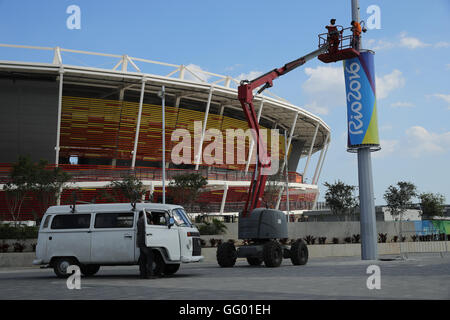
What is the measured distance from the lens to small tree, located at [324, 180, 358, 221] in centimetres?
4791

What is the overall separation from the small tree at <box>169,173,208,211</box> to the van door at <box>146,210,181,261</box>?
77.8ft

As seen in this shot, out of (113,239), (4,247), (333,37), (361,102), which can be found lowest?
(4,247)

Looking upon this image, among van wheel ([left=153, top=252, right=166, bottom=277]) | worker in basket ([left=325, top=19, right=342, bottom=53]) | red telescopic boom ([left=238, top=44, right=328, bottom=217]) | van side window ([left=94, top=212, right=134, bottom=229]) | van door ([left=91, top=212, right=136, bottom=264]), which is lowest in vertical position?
van wheel ([left=153, top=252, right=166, bottom=277])

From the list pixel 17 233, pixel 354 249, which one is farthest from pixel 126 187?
pixel 354 249

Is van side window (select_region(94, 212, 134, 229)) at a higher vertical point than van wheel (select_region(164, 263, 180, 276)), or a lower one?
higher

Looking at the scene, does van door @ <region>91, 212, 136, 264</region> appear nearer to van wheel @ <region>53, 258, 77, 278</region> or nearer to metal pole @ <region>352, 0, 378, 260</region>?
van wheel @ <region>53, 258, 77, 278</region>

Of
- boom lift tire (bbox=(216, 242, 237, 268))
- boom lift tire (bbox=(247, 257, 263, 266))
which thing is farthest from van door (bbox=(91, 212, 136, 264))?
boom lift tire (bbox=(247, 257, 263, 266))

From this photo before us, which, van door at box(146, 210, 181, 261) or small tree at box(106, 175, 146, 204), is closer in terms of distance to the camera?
van door at box(146, 210, 181, 261)

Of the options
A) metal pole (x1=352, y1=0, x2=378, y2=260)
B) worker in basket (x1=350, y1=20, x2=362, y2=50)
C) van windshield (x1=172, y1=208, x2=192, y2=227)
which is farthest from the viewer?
worker in basket (x1=350, y1=20, x2=362, y2=50)

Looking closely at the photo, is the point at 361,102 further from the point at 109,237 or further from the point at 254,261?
the point at 109,237

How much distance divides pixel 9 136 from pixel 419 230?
33.5 meters

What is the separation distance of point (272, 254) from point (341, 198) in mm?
32941

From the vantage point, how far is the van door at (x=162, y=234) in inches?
522

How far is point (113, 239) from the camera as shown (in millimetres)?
13602
